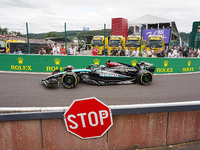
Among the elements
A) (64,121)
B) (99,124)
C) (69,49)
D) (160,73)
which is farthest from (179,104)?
(69,49)

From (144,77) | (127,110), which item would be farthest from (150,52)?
(127,110)

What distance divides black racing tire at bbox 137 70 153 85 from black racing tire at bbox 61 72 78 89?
9.16 feet

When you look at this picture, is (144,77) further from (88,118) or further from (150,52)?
(150,52)

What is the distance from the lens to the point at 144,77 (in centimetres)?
727

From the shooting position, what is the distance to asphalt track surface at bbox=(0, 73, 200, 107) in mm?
4982

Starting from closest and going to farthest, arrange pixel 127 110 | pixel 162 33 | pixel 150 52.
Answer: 1. pixel 127 110
2. pixel 150 52
3. pixel 162 33

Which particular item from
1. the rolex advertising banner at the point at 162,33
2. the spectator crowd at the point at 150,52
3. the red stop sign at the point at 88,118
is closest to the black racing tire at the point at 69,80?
the red stop sign at the point at 88,118

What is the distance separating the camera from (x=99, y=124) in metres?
3.15

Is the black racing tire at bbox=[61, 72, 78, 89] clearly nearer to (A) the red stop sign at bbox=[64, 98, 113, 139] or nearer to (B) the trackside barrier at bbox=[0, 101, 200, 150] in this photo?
(B) the trackside barrier at bbox=[0, 101, 200, 150]

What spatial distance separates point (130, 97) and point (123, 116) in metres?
2.41

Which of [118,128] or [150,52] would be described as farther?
[150,52]

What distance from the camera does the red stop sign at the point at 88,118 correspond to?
303 cm

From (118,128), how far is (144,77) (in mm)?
4438

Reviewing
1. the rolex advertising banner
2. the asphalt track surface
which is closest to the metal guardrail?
the asphalt track surface
